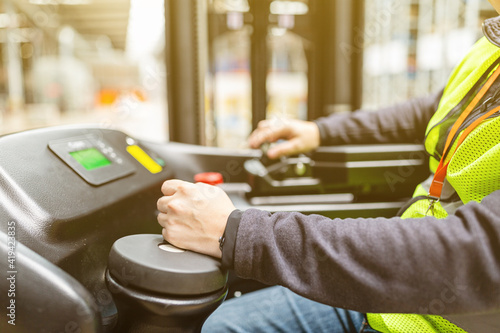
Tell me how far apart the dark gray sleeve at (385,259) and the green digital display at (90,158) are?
0.41 meters

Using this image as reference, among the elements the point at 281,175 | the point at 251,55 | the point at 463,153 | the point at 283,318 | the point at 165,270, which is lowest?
the point at 283,318

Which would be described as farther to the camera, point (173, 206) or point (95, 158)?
point (95, 158)

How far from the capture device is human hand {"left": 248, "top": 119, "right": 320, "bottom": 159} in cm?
128

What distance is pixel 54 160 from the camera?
0.81 meters

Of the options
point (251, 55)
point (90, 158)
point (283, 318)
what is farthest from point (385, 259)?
point (251, 55)

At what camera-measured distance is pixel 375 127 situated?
1341 millimetres

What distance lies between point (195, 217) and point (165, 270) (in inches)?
4.2

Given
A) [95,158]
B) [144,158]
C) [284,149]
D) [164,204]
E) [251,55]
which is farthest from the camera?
[251,55]

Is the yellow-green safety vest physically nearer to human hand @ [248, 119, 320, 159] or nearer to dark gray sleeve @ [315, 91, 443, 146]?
dark gray sleeve @ [315, 91, 443, 146]

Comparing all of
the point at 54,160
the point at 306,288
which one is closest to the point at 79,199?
the point at 54,160

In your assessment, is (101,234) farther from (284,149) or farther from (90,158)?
(284,149)

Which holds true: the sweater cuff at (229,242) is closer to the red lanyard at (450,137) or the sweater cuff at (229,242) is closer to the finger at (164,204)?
the finger at (164,204)

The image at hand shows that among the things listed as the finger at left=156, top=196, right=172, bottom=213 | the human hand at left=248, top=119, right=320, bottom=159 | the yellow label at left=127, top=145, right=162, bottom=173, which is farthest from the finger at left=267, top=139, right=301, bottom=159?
the finger at left=156, top=196, right=172, bottom=213

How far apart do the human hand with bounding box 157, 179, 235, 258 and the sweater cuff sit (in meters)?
0.02
